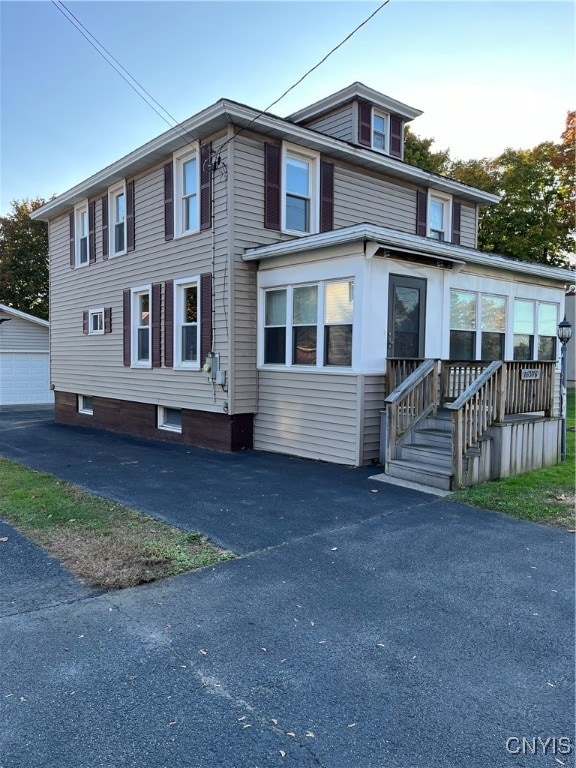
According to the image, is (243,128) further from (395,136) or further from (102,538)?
(102,538)

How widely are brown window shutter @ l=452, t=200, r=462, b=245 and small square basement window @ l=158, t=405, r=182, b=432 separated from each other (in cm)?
814

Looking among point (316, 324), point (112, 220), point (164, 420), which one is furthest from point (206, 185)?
point (164, 420)

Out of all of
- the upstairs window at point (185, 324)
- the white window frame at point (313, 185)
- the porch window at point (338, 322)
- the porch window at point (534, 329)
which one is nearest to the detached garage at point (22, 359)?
the upstairs window at point (185, 324)

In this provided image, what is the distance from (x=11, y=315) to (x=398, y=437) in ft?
59.8

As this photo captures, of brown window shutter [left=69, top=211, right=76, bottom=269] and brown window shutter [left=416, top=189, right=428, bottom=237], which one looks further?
brown window shutter [left=69, top=211, right=76, bottom=269]

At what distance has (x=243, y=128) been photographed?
933 cm

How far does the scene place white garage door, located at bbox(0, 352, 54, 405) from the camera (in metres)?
20.4

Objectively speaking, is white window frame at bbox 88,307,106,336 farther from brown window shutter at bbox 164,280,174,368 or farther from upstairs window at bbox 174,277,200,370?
upstairs window at bbox 174,277,200,370

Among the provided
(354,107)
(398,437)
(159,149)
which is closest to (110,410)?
(159,149)

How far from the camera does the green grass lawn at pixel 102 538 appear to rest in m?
4.17

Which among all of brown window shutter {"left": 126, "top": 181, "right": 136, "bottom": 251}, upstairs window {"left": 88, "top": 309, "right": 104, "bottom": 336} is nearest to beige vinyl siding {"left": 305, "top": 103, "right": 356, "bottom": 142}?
brown window shutter {"left": 126, "top": 181, "right": 136, "bottom": 251}

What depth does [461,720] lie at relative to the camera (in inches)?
96.7

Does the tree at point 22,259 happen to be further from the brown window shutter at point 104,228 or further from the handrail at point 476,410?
the handrail at point 476,410

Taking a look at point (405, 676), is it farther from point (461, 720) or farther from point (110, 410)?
point (110, 410)
